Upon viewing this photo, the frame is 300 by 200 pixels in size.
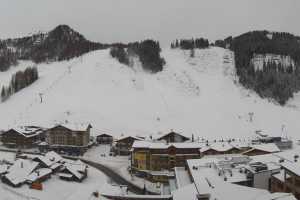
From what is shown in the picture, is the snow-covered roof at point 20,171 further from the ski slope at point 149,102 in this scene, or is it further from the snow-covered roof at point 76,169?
the ski slope at point 149,102

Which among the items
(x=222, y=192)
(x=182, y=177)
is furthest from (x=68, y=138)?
(x=222, y=192)

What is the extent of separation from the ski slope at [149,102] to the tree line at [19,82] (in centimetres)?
233

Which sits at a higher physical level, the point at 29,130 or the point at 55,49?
the point at 55,49

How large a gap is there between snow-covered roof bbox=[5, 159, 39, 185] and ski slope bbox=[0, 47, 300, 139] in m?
27.2

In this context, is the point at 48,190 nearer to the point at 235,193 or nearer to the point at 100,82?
the point at 235,193

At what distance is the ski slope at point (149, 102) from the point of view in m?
83.8

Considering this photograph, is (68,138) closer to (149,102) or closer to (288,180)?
(149,102)

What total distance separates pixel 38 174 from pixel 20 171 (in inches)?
109

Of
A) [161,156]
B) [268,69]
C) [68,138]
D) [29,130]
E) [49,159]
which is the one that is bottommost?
[49,159]

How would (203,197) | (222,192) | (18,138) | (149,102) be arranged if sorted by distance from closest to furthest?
(203,197)
(222,192)
(18,138)
(149,102)

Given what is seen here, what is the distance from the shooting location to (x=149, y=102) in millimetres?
96625

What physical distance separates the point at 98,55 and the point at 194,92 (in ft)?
130

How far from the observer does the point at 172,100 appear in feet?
330

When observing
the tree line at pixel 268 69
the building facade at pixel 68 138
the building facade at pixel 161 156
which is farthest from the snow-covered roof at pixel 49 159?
the tree line at pixel 268 69
